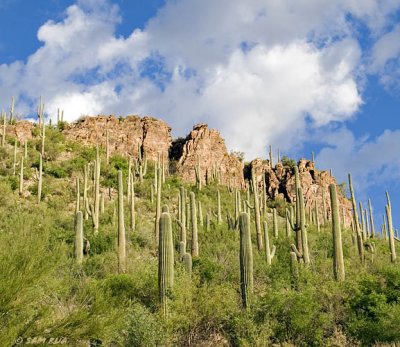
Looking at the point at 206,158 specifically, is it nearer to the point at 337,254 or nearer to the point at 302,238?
the point at 302,238

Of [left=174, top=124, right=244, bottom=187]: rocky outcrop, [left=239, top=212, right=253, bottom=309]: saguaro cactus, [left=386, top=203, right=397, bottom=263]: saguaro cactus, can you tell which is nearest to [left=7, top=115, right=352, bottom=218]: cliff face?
[left=174, top=124, right=244, bottom=187]: rocky outcrop

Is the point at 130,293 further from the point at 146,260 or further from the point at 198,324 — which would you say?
the point at 146,260

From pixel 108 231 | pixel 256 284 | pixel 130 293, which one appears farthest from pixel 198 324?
pixel 108 231

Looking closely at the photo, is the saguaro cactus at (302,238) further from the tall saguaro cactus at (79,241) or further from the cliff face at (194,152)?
the cliff face at (194,152)

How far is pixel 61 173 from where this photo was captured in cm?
3628

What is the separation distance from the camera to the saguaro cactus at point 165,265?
49.3ft

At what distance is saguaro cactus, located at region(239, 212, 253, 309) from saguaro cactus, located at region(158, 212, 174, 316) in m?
2.30

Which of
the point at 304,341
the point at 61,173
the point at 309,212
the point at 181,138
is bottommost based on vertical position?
the point at 304,341

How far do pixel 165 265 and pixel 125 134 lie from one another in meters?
33.0

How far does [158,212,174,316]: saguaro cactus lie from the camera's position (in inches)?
592

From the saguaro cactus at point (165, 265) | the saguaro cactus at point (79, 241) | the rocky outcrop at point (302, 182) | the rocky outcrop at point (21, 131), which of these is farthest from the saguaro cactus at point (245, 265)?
the rocky outcrop at point (21, 131)

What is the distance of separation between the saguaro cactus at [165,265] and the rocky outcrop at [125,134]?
30.0m

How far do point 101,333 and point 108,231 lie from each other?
49.0 feet

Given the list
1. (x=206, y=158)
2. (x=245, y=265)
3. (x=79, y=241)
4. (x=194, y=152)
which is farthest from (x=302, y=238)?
(x=194, y=152)
